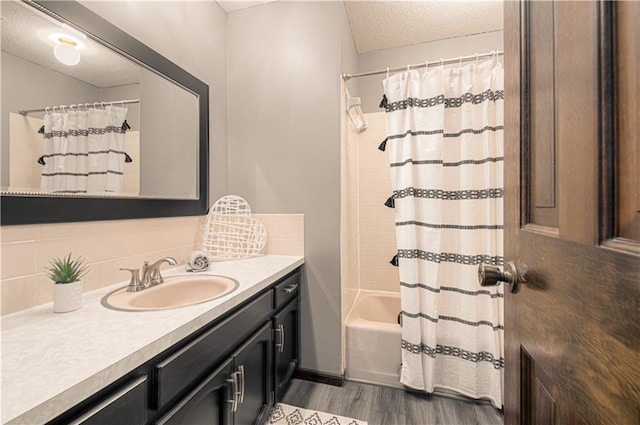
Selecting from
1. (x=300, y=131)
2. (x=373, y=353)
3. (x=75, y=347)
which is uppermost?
(x=300, y=131)

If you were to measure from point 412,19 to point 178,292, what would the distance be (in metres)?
2.39

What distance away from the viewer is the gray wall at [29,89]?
0.83m

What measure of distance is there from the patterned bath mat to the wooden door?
109 cm

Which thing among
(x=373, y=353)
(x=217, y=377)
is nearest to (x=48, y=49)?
(x=217, y=377)

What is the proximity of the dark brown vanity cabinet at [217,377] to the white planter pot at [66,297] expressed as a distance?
41cm

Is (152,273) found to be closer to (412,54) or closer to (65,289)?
(65,289)

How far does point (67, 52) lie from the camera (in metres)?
0.99

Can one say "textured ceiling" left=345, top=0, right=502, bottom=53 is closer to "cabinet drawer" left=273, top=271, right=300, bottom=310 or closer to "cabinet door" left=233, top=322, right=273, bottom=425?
"cabinet drawer" left=273, top=271, right=300, bottom=310

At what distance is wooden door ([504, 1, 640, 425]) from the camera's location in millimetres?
320

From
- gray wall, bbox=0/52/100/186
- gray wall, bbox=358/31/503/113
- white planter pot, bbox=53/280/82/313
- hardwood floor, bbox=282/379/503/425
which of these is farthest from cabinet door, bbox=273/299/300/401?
gray wall, bbox=358/31/503/113

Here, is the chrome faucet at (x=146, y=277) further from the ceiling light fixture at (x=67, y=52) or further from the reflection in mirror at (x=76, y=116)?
the ceiling light fixture at (x=67, y=52)

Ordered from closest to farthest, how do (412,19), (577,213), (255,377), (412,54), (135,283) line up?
(577,213) < (135,283) < (255,377) < (412,19) < (412,54)

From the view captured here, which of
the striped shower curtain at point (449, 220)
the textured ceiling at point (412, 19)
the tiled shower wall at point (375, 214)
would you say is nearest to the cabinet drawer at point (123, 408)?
the striped shower curtain at point (449, 220)

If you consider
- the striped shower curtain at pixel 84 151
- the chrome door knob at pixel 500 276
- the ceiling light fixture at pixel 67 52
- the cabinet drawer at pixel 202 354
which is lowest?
the cabinet drawer at pixel 202 354
